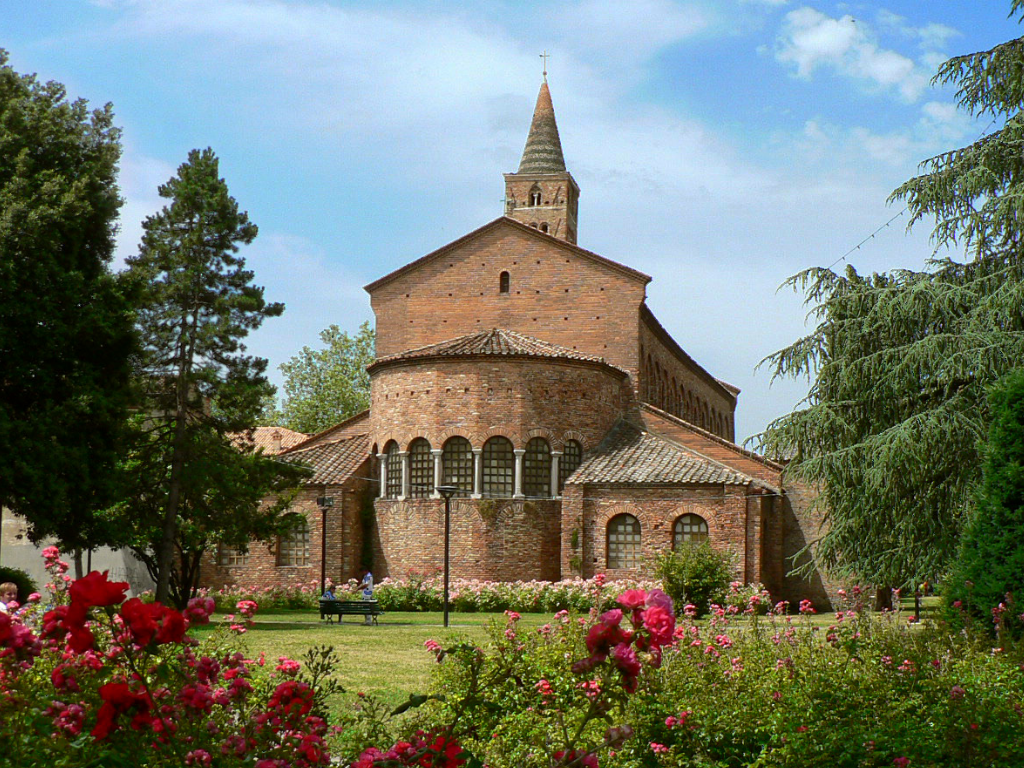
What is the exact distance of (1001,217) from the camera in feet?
62.1

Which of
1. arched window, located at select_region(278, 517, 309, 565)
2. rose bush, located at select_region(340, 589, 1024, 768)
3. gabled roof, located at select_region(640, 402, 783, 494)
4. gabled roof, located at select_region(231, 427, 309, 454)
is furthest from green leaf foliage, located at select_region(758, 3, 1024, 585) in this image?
gabled roof, located at select_region(231, 427, 309, 454)

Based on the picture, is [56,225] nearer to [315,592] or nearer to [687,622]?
[315,592]

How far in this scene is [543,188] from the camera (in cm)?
5172

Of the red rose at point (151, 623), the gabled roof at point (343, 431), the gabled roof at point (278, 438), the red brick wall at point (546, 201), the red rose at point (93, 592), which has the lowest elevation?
the red rose at point (151, 623)

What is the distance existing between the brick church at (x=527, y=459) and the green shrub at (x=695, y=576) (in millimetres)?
4422

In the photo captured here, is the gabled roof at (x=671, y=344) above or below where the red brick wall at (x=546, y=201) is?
below

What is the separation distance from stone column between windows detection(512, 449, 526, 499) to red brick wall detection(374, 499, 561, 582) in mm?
268

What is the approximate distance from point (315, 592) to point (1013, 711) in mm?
27479

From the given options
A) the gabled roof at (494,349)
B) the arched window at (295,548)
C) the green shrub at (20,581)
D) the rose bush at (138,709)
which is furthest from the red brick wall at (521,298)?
the rose bush at (138,709)

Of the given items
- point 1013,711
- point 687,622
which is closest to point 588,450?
point 687,622

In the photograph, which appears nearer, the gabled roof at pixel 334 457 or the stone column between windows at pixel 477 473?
the stone column between windows at pixel 477 473

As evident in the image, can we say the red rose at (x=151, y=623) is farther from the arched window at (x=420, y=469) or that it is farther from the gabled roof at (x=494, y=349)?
the arched window at (x=420, y=469)

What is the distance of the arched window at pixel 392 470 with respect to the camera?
33531 millimetres

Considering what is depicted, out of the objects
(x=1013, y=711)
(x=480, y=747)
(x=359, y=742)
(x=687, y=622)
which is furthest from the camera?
(x=687, y=622)
